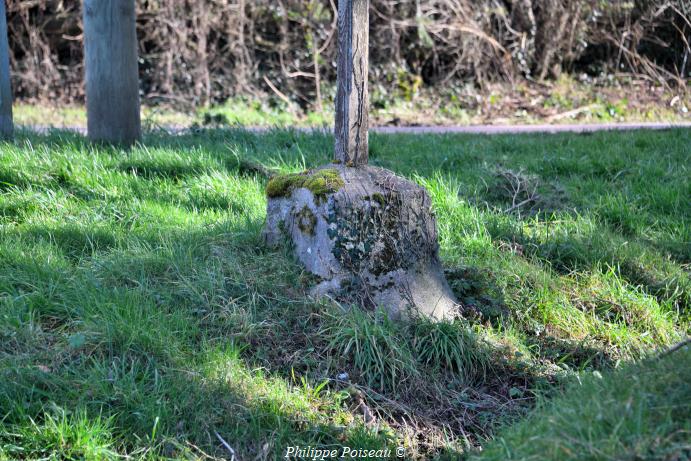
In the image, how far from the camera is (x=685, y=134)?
8.12m

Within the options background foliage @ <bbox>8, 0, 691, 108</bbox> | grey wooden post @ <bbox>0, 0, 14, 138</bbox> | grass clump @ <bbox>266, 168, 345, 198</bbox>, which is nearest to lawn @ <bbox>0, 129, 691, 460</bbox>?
grass clump @ <bbox>266, 168, 345, 198</bbox>

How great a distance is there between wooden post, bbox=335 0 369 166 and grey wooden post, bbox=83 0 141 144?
3083mm

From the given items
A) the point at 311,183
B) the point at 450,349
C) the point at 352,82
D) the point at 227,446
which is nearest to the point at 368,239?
the point at 311,183

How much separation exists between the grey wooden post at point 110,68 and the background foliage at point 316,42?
5.15 metres

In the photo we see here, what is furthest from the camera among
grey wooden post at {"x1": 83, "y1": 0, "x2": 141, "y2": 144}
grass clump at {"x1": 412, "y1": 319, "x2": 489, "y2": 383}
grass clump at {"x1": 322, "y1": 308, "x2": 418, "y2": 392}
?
grey wooden post at {"x1": 83, "y1": 0, "x2": 141, "y2": 144}

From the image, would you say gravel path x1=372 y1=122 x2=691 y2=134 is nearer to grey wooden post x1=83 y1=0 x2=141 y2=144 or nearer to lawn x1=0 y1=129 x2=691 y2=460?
lawn x1=0 y1=129 x2=691 y2=460

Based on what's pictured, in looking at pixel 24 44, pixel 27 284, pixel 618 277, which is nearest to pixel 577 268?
pixel 618 277

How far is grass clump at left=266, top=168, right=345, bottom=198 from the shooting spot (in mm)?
4496

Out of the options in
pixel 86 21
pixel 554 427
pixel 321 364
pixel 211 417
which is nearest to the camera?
pixel 554 427

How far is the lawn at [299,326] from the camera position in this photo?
11.0ft

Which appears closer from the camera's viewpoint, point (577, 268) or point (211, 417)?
point (211, 417)

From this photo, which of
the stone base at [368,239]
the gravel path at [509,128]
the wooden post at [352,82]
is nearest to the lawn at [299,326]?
the stone base at [368,239]

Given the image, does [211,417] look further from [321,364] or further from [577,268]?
[577,268]

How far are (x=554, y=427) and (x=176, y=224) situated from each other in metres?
3.19
